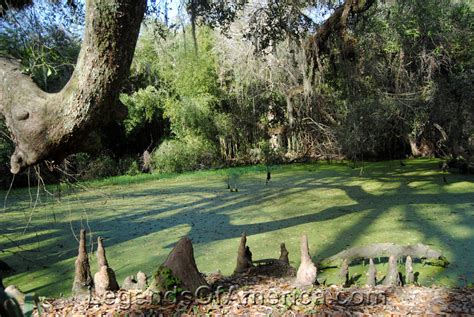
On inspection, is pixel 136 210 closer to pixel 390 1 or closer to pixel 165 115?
pixel 390 1

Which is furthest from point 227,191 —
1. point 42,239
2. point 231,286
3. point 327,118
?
point 231,286

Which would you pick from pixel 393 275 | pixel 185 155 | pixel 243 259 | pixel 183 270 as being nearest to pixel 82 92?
pixel 183 270

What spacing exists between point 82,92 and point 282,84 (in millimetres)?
11018

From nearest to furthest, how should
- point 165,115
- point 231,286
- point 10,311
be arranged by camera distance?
point 10,311 < point 231,286 < point 165,115

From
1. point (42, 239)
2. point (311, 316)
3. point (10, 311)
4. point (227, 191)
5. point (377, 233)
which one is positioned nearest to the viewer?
point (10, 311)

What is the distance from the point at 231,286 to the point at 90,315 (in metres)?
0.83

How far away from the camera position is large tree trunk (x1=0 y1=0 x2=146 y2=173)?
243 cm

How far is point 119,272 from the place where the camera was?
4.43 m

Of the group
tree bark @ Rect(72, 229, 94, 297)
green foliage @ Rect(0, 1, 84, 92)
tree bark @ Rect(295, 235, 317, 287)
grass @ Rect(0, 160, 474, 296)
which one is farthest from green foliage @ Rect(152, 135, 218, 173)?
tree bark @ Rect(295, 235, 317, 287)

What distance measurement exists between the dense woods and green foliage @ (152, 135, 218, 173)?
0.11ft

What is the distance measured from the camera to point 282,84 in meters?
13.2

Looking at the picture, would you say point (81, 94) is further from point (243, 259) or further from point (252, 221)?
point (252, 221)

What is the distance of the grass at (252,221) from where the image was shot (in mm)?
4516

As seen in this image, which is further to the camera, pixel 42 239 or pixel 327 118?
pixel 327 118
